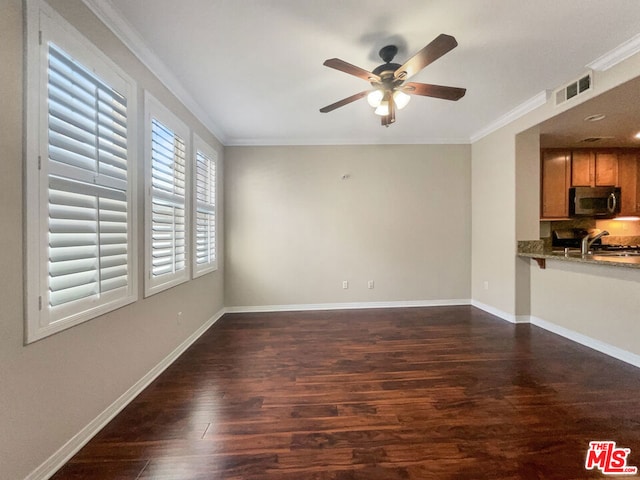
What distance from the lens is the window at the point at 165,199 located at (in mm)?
2369

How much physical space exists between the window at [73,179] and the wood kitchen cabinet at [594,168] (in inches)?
232

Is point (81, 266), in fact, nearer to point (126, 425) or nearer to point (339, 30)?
point (126, 425)

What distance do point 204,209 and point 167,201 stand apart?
3.18ft

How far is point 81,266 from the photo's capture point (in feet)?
5.35

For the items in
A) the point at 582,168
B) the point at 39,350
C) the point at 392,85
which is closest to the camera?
the point at 39,350

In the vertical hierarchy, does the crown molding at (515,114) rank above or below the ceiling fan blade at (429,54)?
above

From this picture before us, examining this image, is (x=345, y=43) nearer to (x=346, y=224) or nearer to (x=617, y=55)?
(x=617, y=55)

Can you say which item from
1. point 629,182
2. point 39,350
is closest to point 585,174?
point 629,182

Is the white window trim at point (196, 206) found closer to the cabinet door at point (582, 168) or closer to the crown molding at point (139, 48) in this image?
the crown molding at point (139, 48)

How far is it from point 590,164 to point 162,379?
641 centimetres

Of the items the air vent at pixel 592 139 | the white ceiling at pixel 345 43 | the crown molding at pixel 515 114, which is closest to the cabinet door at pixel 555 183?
the air vent at pixel 592 139

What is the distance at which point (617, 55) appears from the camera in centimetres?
234

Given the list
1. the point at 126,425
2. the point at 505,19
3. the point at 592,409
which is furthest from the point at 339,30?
the point at 592,409

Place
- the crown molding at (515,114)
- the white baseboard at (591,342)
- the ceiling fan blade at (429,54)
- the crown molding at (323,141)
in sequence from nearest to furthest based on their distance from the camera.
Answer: the ceiling fan blade at (429,54)
the white baseboard at (591,342)
the crown molding at (515,114)
the crown molding at (323,141)
